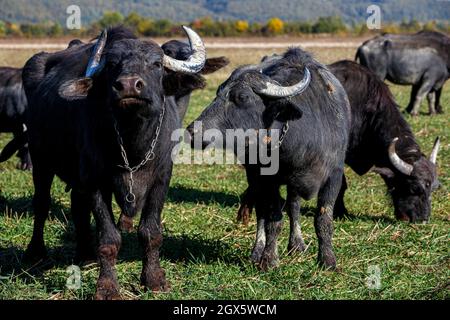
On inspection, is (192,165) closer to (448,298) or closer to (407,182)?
(407,182)

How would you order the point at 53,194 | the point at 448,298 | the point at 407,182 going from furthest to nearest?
the point at 53,194
the point at 407,182
the point at 448,298

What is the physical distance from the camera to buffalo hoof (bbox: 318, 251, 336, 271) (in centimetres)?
620

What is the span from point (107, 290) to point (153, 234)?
1.89 feet

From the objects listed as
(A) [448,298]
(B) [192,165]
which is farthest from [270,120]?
(B) [192,165]

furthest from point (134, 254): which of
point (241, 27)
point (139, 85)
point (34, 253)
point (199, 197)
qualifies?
point (241, 27)

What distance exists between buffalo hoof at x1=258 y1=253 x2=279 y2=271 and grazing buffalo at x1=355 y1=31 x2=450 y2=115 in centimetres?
1267

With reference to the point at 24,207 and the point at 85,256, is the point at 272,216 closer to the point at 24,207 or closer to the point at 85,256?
the point at 85,256

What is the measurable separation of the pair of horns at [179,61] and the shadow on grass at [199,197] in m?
3.39

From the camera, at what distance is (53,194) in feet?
30.8

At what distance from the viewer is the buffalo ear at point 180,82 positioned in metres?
5.64

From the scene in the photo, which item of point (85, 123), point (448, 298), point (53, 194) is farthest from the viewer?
point (53, 194)

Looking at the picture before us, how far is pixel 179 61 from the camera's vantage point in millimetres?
5680

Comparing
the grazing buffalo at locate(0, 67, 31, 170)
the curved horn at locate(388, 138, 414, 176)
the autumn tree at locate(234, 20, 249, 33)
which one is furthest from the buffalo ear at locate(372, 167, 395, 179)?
the autumn tree at locate(234, 20, 249, 33)

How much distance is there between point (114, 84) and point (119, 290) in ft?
4.83
